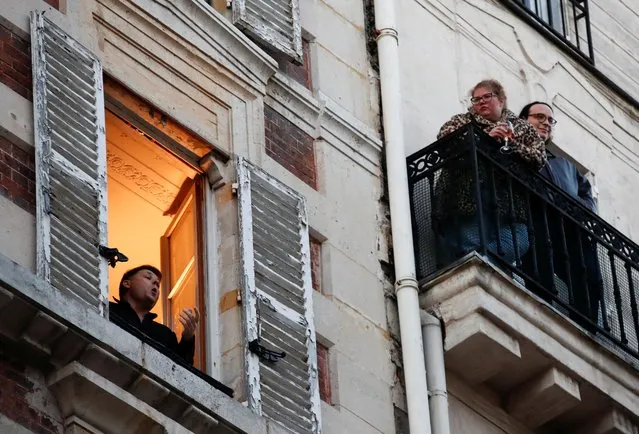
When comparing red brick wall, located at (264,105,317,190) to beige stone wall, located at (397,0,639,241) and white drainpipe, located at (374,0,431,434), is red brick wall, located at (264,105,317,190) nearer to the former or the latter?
white drainpipe, located at (374,0,431,434)

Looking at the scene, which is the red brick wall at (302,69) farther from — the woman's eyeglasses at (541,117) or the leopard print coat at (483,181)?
the woman's eyeglasses at (541,117)

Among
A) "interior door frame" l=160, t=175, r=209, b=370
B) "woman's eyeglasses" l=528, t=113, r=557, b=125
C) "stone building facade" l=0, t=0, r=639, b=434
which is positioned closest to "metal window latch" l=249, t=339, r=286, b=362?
"stone building facade" l=0, t=0, r=639, b=434

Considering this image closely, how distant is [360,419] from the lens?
12117 mm

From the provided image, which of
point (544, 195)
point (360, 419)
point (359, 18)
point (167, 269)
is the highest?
point (359, 18)

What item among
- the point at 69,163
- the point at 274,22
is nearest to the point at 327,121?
the point at 274,22

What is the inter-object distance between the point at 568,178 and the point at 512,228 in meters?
1.30

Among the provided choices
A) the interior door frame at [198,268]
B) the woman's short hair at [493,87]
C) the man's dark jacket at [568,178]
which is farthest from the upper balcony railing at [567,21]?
the interior door frame at [198,268]

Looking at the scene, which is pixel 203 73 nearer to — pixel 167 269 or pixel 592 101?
pixel 167 269

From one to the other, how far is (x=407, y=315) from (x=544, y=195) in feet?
4.94

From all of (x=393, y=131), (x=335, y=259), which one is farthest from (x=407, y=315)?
(x=393, y=131)

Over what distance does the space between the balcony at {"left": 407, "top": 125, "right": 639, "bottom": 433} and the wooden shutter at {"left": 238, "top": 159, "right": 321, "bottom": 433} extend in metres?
1.02

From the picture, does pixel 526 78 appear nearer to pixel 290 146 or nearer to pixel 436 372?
pixel 290 146

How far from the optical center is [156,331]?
11.3 meters

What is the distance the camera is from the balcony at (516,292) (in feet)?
41.8
